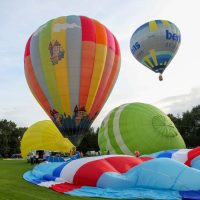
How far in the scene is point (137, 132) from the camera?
68.6 feet

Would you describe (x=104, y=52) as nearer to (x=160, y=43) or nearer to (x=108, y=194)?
(x=160, y=43)

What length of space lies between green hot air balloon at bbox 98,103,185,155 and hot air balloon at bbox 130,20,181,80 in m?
8.45

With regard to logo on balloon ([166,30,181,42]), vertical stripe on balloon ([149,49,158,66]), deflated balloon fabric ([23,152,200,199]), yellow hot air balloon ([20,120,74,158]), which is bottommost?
deflated balloon fabric ([23,152,200,199])

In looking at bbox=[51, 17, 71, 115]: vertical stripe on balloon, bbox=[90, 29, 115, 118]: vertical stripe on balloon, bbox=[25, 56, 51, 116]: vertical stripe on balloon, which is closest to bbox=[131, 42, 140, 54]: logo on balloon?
bbox=[90, 29, 115, 118]: vertical stripe on balloon

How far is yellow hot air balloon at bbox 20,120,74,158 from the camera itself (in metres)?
31.3

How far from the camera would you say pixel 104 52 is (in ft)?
70.8

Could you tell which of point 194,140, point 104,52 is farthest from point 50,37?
point 194,140

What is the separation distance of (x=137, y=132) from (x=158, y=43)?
11414mm

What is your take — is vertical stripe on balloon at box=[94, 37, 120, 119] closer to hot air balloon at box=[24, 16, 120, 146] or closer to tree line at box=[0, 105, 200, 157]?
hot air balloon at box=[24, 16, 120, 146]

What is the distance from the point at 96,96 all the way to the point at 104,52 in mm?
2741

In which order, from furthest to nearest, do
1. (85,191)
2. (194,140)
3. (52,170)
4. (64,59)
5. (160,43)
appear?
(194,140) → (160,43) → (64,59) → (52,170) → (85,191)

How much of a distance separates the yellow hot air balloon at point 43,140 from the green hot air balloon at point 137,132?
32.7 ft

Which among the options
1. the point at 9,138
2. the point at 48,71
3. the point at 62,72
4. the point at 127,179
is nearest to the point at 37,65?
the point at 48,71

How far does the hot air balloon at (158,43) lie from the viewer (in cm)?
2973
